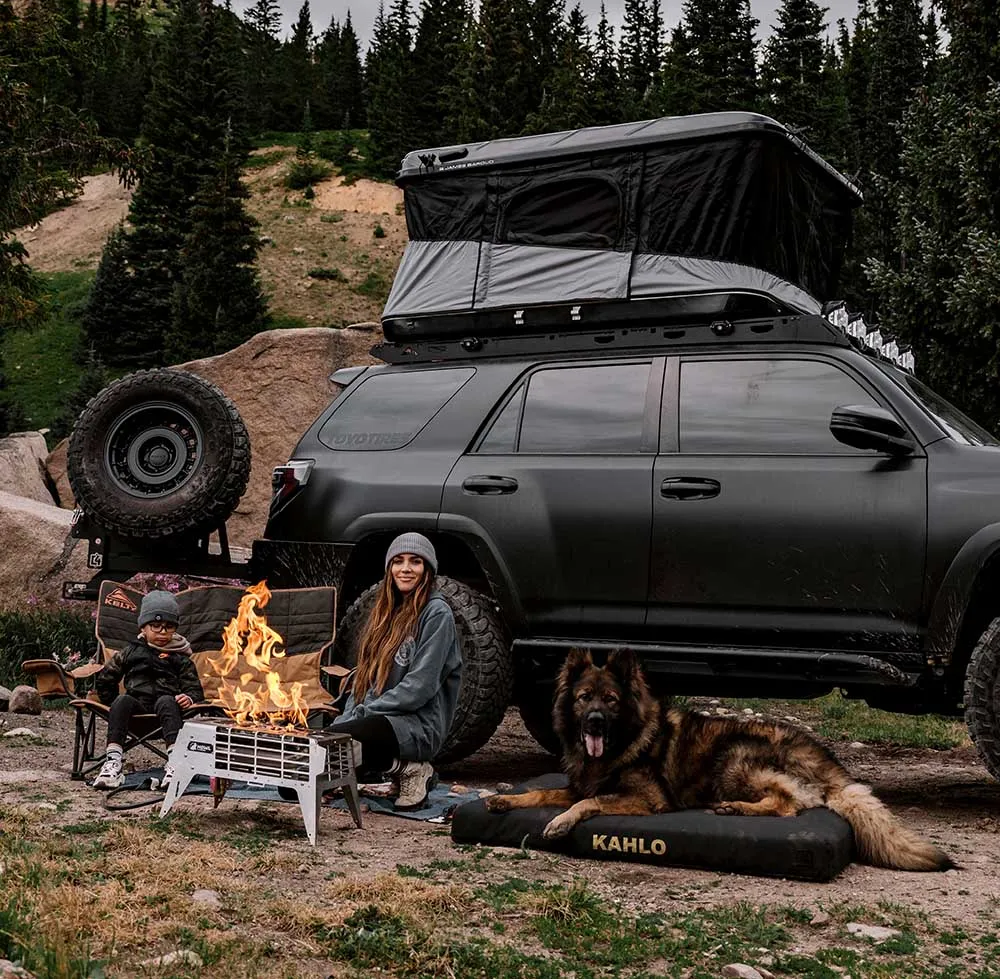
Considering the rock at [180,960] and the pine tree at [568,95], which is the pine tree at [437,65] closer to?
the pine tree at [568,95]

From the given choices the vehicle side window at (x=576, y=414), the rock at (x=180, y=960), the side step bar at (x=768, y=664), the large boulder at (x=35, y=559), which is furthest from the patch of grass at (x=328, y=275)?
the rock at (x=180, y=960)

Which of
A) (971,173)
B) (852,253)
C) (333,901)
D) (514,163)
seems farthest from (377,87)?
(333,901)

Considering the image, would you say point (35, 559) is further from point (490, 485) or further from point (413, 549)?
point (413, 549)

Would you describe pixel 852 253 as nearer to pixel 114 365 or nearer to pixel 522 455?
pixel 114 365

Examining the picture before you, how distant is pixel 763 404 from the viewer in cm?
613

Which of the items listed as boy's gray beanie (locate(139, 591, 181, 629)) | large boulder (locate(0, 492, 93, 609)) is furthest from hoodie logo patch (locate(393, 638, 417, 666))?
large boulder (locate(0, 492, 93, 609))

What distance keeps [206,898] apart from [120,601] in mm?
3289

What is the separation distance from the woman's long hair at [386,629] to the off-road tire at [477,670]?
0.50 meters

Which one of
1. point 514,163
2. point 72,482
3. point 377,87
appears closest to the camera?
point 72,482

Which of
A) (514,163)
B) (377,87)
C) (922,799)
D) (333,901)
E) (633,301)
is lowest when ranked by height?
(922,799)

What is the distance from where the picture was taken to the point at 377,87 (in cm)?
7262

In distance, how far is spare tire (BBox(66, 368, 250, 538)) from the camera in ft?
23.3

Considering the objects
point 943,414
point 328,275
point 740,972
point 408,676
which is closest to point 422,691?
A: point 408,676

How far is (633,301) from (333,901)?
172 inches
